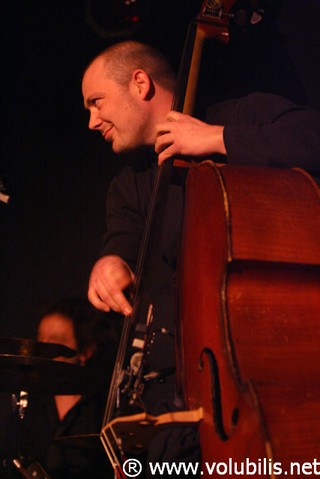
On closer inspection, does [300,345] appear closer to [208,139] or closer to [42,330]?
[208,139]

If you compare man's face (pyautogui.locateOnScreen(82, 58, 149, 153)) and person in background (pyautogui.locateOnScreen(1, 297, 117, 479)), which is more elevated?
man's face (pyautogui.locateOnScreen(82, 58, 149, 153))

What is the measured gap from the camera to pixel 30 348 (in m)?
1.52

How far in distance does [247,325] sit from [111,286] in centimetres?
49

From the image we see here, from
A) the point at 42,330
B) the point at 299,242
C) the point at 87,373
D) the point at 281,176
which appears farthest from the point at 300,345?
the point at 42,330

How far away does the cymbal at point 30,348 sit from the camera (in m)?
1.50

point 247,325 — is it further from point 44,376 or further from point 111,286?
point 44,376

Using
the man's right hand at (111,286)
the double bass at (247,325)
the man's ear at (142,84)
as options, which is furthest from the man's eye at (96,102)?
the double bass at (247,325)

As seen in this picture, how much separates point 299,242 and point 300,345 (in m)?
0.19

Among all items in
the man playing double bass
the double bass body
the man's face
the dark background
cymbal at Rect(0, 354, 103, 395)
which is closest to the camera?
the double bass body

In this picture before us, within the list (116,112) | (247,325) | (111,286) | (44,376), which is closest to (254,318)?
(247,325)

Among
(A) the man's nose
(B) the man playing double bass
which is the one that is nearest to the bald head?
(B) the man playing double bass

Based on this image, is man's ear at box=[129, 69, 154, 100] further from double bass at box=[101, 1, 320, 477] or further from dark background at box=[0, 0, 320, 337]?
double bass at box=[101, 1, 320, 477]

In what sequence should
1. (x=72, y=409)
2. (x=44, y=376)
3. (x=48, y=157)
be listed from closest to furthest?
(x=44, y=376), (x=72, y=409), (x=48, y=157)

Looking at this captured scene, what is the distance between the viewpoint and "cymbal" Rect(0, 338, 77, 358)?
4.92 feet
